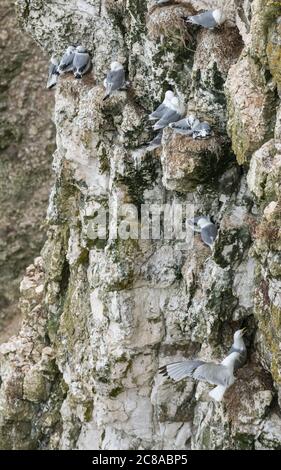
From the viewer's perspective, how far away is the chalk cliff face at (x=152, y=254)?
350 inches

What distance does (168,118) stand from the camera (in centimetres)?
1058

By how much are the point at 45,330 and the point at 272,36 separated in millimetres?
9007

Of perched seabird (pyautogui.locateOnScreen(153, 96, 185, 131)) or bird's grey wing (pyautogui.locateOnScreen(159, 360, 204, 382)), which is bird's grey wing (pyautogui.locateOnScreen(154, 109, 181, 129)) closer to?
perched seabird (pyautogui.locateOnScreen(153, 96, 185, 131))

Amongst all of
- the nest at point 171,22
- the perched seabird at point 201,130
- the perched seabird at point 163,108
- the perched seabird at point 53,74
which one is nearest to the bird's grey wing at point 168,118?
the perched seabird at point 163,108

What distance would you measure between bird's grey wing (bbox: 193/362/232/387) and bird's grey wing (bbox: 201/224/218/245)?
5.92ft

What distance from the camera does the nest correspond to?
33.2 ft

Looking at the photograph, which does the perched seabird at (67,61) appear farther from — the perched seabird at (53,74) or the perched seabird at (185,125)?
the perched seabird at (185,125)

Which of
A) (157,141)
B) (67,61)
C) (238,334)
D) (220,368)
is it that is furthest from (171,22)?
(220,368)

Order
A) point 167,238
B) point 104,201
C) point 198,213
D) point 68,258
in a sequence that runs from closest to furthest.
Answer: point 198,213, point 167,238, point 104,201, point 68,258

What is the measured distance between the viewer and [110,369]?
1226 centimetres

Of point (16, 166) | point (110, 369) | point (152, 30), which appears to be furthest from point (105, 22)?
point (16, 166)

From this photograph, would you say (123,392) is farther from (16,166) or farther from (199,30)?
(16,166)

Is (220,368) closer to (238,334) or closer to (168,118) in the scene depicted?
(238,334)

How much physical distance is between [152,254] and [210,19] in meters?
3.91
